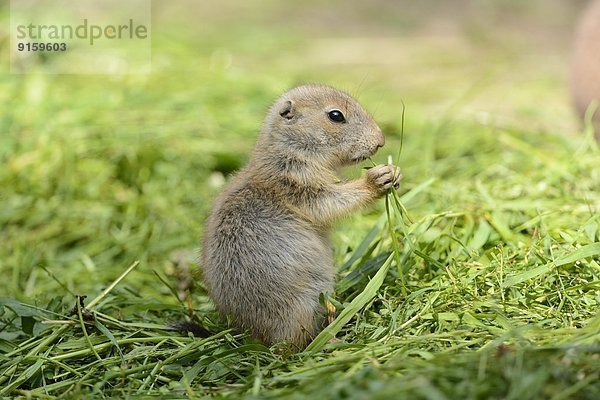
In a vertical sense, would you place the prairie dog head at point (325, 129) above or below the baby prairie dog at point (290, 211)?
above

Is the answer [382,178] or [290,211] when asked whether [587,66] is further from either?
[290,211]

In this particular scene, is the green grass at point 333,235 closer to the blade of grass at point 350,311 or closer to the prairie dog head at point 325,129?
the blade of grass at point 350,311

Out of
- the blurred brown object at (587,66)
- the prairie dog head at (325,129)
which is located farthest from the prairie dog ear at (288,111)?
the blurred brown object at (587,66)

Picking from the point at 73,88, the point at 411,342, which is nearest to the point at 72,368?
the point at 411,342

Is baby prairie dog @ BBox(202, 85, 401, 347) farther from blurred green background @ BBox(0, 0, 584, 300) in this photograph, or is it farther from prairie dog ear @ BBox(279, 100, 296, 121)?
blurred green background @ BBox(0, 0, 584, 300)

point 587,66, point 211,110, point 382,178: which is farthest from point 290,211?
point 211,110

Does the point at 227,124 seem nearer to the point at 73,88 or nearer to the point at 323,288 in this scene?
the point at 73,88
